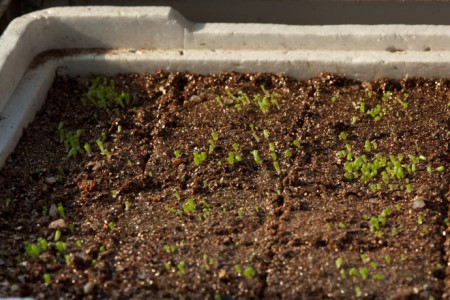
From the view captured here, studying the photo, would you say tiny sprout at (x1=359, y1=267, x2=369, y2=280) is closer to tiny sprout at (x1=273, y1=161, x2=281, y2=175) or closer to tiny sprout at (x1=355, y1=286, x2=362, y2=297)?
tiny sprout at (x1=355, y1=286, x2=362, y2=297)

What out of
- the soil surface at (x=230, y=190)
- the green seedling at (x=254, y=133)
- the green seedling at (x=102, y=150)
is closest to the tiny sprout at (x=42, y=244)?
the soil surface at (x=230, y=190)

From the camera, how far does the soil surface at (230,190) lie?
391 centimetres

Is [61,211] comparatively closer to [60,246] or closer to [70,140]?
[60,246]

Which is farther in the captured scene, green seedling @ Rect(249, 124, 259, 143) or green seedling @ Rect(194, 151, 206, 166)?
green seedling @ Rect(249, 124, 259, 143)

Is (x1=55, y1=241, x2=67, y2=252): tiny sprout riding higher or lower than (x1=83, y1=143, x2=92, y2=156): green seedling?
lower

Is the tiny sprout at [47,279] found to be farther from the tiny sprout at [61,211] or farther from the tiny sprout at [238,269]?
the tiny sprout at [238,269]

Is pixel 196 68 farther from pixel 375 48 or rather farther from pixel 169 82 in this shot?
pixel 375 48

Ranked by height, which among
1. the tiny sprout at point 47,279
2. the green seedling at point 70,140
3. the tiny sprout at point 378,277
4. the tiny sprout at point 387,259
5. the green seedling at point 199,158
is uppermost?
the tiny sprout at point 387,259

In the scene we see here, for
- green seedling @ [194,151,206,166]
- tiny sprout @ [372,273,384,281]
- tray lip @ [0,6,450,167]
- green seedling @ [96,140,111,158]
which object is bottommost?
green seedling @ [96,140,111,158]

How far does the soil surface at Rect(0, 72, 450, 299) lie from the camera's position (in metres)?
3.91

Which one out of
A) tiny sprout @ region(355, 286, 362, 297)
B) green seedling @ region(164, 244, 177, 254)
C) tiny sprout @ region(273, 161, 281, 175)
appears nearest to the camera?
tiny sprout @ region(355, 286, 362, 297)

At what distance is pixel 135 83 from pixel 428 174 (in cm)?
155

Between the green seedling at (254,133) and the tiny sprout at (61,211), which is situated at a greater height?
the green seedling at (254,133)

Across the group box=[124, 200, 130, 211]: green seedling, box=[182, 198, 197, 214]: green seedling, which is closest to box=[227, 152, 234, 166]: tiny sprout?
box=[182, 198, 197, 214]: green seedling
